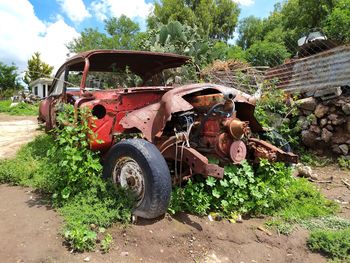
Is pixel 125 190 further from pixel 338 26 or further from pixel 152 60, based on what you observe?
pixel 338 26

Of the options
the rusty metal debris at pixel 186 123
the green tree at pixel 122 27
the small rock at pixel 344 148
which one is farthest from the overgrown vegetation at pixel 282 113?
the green tree at pixel 122 27

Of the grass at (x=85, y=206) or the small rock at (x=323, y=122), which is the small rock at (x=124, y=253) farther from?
the small rock at (x=323, y=122)

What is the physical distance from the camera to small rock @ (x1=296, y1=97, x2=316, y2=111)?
7.05 metres

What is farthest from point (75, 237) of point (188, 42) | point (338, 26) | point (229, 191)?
point (338, 26)

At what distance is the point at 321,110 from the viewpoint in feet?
22.3

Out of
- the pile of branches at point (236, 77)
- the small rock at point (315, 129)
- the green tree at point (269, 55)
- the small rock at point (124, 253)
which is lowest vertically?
the small rock at point (124, 253)

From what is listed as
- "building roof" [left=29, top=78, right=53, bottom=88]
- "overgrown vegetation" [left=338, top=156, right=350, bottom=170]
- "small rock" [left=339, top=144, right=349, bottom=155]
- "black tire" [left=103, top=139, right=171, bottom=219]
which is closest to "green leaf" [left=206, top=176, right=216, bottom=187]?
"black tire" [left=103, top=139, right=171, bottom=219]

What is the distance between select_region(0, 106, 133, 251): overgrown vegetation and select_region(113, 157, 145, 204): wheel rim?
0.09 m

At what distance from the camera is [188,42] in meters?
11.8

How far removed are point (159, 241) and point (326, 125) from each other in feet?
16.2

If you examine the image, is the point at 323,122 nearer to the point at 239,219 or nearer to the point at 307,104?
the point at 307,104

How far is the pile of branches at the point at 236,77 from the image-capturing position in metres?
8.20

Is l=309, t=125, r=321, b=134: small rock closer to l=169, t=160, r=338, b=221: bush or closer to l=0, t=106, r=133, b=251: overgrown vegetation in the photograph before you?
l=169, t=160, r=338, b=221: bush

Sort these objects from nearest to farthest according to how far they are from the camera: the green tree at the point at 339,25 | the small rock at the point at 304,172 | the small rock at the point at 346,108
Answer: the small rock at the point at 304,172 < the small rock at the point at 346,108 < the green tree at the point at 339,25
